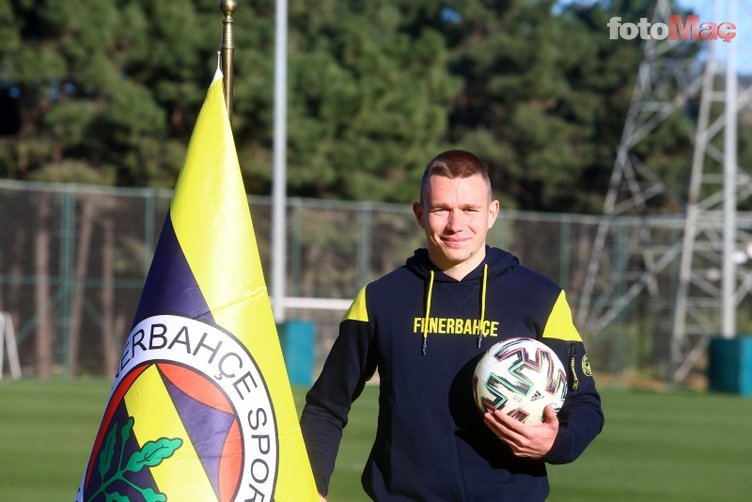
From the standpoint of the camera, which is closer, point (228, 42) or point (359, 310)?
point (359, 310)

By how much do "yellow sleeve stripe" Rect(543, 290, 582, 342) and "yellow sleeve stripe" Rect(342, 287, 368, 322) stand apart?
1.84 feet

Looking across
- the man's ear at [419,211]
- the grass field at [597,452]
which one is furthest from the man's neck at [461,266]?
the grass field at [597,452]

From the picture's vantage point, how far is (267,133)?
35.1 m

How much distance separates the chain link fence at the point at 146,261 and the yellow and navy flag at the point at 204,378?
24.1 meters

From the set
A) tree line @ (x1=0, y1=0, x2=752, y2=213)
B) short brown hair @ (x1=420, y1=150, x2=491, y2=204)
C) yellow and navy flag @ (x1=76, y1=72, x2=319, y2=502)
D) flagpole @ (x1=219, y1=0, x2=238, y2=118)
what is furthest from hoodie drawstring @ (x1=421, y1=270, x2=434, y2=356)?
tree line @ (x1=0, y1=0, x2=752, y2=213)

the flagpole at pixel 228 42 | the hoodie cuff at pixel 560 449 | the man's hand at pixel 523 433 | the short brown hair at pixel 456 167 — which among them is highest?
the flagpole at pixel 228 42

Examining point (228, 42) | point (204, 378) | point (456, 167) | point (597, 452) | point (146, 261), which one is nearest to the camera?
point (204, 378)

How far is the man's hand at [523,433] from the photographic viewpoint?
161 inches

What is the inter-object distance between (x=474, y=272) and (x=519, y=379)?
46 centimetres

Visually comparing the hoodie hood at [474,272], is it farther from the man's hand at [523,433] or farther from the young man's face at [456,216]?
the man's hand at [523,433]

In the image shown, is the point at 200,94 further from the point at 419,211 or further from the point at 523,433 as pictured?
the point at 523,433

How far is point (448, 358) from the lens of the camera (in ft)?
14.4

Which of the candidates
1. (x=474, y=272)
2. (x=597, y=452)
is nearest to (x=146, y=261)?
(x=597, y=452)

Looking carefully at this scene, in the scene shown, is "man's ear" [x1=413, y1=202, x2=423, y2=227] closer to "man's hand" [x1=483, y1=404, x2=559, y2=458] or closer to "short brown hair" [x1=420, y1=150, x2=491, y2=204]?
"short brown hair" [x1=420, y1=150, x2=491, y2=204]
